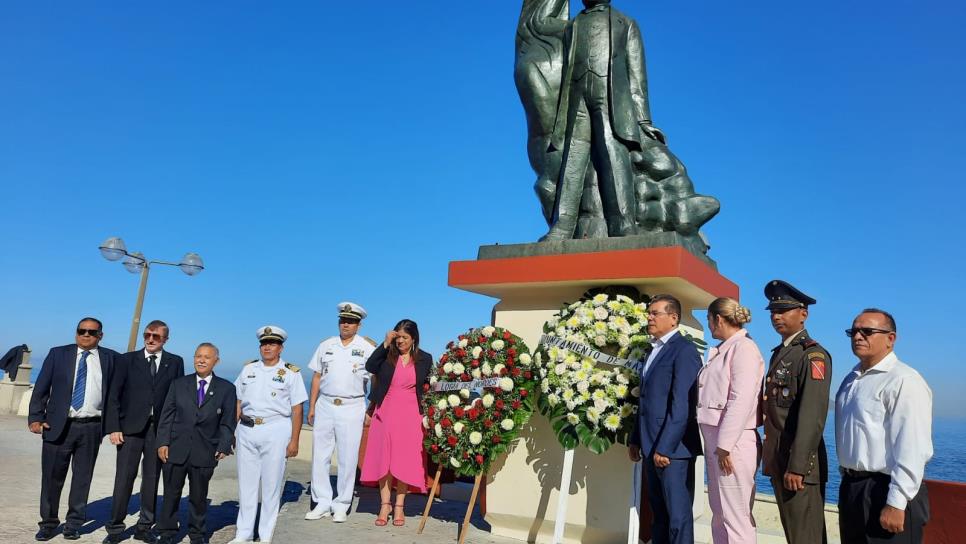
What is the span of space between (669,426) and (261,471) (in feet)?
9.34

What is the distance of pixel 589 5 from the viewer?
5941 mm

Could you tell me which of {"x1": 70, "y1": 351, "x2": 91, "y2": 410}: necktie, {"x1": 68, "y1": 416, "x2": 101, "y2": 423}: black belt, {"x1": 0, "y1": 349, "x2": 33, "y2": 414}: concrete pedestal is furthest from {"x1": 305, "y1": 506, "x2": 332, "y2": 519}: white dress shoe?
{"x1": 0, "y1": 349, "x2": 33, "y2": 414}: concrete pedestal

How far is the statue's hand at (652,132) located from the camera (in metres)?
5.89

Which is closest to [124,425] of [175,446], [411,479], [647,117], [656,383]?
[175,446]

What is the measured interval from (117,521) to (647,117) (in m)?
5.24

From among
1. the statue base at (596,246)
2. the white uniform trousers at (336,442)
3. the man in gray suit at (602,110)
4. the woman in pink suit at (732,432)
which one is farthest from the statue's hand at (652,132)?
the white uniform trousers at (336,442)

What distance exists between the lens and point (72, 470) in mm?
4656

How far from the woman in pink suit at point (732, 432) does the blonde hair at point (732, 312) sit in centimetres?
8

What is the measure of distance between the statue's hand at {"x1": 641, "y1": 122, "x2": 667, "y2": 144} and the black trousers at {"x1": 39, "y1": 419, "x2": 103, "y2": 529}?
195 inches

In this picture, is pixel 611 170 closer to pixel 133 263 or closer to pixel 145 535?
pixel 145 535

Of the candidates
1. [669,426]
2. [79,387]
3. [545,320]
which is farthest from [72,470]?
[669,426]

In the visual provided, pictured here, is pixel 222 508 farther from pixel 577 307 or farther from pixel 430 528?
pixel 577 307

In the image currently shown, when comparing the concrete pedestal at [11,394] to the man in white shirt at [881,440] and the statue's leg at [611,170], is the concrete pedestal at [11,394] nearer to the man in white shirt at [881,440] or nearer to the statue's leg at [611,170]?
the statue's leg at [611,170]

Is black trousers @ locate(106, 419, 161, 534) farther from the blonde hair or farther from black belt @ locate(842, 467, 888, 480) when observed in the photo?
black belt @ locate(842, 467, 888, 480)
